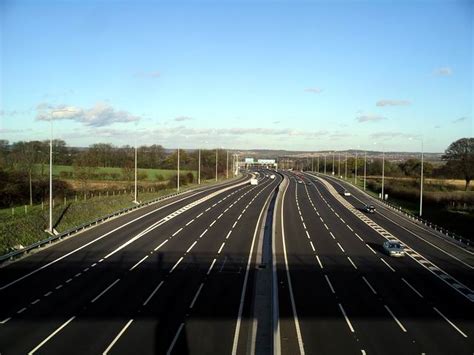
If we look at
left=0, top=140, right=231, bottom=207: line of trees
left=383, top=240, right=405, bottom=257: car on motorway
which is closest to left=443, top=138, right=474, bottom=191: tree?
left=0, top=140, right=231, bottom=207: line of trees

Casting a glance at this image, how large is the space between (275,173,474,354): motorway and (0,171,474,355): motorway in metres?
0.08

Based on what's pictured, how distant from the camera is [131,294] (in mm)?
22781

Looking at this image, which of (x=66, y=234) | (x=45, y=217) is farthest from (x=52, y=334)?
(x=45, y=217)

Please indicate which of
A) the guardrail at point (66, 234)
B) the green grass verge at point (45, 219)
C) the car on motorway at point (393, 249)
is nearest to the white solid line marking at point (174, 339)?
the guardrail at point (66, 234)

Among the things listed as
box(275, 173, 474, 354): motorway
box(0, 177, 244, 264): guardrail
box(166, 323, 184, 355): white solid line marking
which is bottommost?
box(275, 173, 474, 354): motorway

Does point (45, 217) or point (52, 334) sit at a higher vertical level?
point (45, 217)

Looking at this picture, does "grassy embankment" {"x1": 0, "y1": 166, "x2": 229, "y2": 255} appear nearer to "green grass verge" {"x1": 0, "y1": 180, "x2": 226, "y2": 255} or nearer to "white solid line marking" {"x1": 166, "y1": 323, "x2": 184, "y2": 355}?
"green grass verge" {"x1": 0, "y1": 180, "x2": 226, "y2": 255}

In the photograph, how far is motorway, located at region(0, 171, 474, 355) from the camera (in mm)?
16875

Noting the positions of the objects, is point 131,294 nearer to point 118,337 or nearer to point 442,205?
point 118,337

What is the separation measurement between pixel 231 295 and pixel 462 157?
94314mm

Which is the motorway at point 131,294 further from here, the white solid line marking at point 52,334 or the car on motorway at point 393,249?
the car on motorway at point 393,249

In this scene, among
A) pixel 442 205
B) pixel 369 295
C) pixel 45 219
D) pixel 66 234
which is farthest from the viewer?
pixel 442 205

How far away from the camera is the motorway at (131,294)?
16688 mm

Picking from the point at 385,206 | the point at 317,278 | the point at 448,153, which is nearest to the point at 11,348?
the point at 317,278
